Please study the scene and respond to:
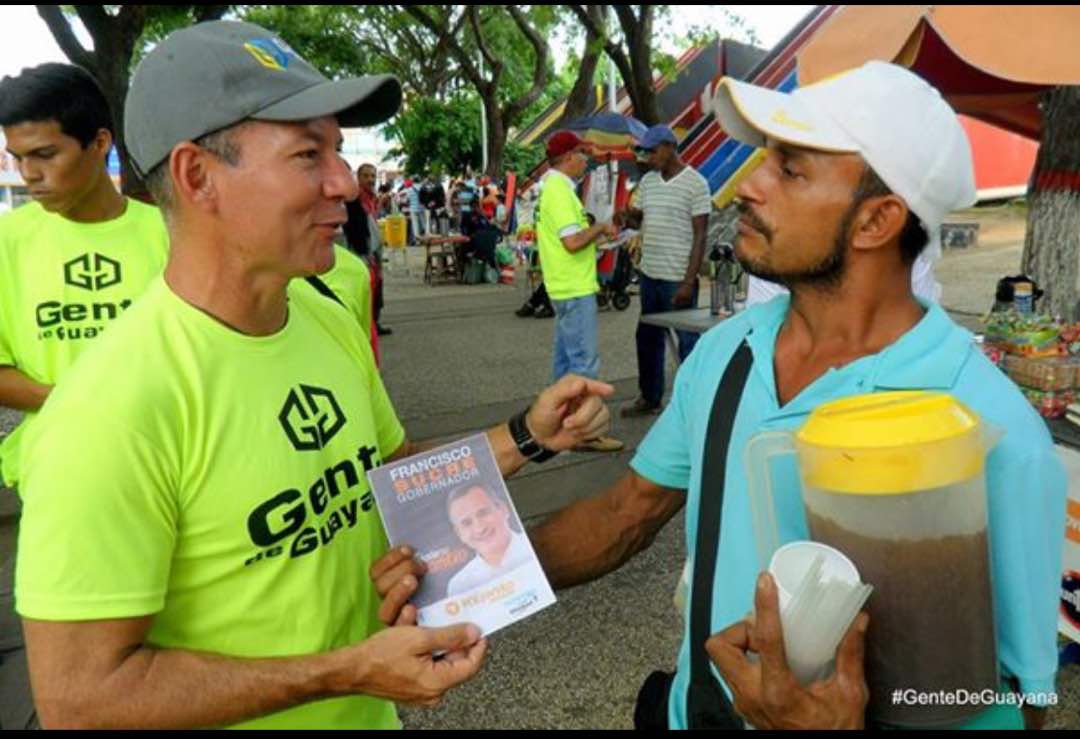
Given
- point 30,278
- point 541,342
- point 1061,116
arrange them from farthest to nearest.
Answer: point 541,342, point 1061,116, point 30,278

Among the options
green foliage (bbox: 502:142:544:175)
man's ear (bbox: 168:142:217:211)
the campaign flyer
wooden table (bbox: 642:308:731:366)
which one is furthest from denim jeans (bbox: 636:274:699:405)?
green foliage (bbox: 502:142:544:175)

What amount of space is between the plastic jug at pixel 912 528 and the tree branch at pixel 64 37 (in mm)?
9846

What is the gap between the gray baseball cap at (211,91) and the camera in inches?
52.1

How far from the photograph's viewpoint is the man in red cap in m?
5.84

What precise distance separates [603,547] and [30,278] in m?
1.95

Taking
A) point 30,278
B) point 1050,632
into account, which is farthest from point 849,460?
point 30,278

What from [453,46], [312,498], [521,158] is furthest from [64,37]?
[521,158]

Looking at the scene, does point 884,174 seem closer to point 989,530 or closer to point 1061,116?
point 989,530

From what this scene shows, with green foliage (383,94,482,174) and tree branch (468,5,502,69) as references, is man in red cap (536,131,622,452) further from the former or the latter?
green foliage (383,94,482,174)

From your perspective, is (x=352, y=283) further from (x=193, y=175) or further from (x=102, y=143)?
(x=193, y=175)

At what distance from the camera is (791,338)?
Answer: 1527mm

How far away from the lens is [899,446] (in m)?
0.96

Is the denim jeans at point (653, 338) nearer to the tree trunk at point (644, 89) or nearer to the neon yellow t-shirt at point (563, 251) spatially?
the neon yellow t-shirt at point (563, 251)

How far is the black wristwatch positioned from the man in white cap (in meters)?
0.34
